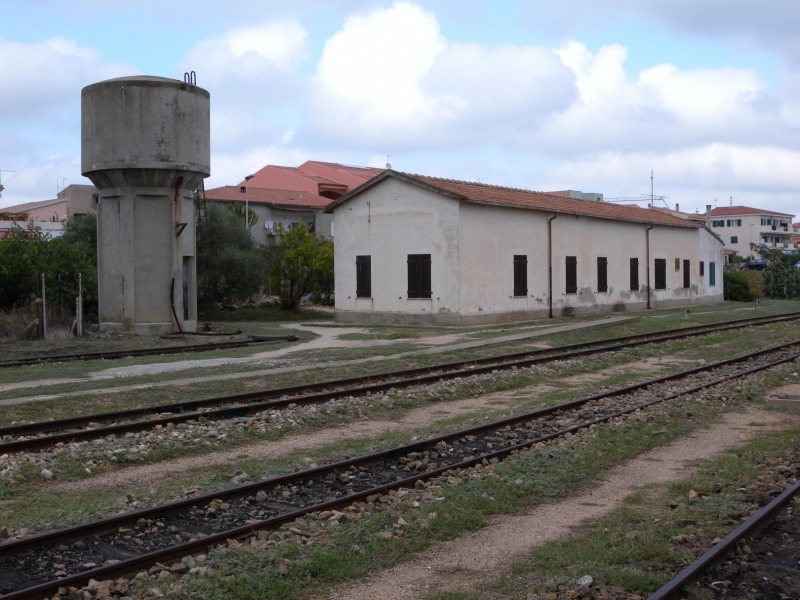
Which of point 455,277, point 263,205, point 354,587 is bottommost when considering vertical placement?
point 354,587

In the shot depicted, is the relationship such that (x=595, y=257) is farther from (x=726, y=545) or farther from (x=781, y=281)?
(x=726, y=545)

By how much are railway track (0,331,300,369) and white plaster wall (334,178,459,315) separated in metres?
6.71

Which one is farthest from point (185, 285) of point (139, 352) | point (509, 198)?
point (509, 198)

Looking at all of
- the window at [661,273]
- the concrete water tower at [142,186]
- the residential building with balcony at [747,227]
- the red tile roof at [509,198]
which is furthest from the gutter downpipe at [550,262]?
the residential building with balcony at [747,227]

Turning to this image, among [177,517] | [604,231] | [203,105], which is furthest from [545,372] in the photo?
[604,231]

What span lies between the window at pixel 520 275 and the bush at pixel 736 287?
25973 mm

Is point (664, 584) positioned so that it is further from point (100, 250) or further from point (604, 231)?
point (604, 231)

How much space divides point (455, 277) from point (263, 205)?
29.3 m

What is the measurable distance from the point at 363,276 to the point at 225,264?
8654 millimetres

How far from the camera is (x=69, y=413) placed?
1230cm

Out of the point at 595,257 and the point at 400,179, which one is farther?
the point at 595,257

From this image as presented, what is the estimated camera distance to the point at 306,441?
1076 centimetres

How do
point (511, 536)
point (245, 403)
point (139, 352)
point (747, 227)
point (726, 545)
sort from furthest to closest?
1. point (747, 227)
2. point (139, 352)
3. point (245, 403)
4. point (511, 536)
5. point (726, 545)

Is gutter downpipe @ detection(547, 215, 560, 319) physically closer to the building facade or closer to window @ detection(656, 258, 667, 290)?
window @ detection(656, 258, 667, 290)
